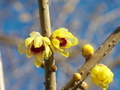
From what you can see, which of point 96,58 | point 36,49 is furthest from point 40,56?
point 96,58

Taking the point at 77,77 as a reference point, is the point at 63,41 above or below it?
above

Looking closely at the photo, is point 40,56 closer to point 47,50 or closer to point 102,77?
point 47,50

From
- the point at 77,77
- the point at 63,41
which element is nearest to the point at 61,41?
the point at 63,41

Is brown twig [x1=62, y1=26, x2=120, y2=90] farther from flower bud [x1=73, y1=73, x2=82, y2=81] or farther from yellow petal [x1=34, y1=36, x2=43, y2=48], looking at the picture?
yellow petal [x1=34, y1=36, x2=43, y2=48]

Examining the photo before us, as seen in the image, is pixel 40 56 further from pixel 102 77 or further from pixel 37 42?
pixel 102 77

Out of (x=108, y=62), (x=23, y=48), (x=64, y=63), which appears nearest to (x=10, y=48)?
(x=64, y=63)

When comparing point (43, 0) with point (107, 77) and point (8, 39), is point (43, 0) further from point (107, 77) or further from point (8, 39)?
point (8, 39)

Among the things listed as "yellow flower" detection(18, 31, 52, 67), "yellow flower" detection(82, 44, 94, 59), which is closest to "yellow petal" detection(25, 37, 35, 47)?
"yellow flower" detection(18, 31, 52, 67)

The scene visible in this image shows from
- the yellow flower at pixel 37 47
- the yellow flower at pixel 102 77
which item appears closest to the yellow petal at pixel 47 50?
the yellow flower at pixel 37 47
